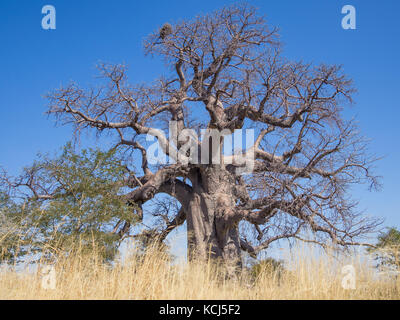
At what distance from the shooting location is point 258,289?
179 inches

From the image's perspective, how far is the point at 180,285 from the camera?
4.19 meters

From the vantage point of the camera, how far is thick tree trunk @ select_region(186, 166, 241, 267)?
8398 mm

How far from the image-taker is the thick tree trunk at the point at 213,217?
27.6ft

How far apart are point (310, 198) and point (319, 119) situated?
1967mm

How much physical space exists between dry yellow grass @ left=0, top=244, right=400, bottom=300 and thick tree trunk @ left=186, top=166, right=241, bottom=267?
368 centimetres

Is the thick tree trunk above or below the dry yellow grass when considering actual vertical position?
above

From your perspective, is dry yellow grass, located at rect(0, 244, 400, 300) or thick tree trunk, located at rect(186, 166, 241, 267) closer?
dry yellow grass, located at rect(0, 244, 400, 300)

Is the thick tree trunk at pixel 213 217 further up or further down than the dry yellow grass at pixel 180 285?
further up

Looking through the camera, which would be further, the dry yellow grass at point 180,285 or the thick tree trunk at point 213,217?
the thick tree trunk at point 213,217

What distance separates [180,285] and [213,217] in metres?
4.54

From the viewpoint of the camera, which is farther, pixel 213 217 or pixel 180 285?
pixel 213 217

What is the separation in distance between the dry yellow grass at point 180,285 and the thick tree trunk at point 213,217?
368 cm
